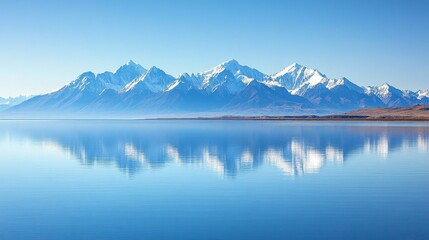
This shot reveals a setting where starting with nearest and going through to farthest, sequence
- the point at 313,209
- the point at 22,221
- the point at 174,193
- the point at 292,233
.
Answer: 1. the point at 292,233
2. the point at 22,221
3. the point at 313,209
4. the point at 174,193

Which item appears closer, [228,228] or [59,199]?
[228,228]

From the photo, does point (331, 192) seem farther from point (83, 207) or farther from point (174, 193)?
point (83, 207)

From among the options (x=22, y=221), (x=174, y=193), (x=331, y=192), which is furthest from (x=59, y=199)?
(x=331, y=192)

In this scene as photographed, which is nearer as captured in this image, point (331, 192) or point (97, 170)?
point (331, 192)

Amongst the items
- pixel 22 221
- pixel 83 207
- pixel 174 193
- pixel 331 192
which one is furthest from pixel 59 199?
pixel 331 192

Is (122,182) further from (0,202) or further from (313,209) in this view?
(313,209)

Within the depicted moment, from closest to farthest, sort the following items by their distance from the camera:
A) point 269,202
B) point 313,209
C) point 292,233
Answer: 1. point 292,233
2. point 313,209
3. point 269,202

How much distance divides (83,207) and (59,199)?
9.73 ft

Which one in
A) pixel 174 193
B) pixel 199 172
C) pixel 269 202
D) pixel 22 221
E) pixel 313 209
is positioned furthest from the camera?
pixel 199 172

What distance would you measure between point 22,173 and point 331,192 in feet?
81.5

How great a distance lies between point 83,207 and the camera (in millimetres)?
24703

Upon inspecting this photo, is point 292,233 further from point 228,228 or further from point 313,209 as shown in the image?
point 313,209

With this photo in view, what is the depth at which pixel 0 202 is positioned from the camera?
26172mm

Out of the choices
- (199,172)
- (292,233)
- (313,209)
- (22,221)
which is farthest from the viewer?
(199,172)
